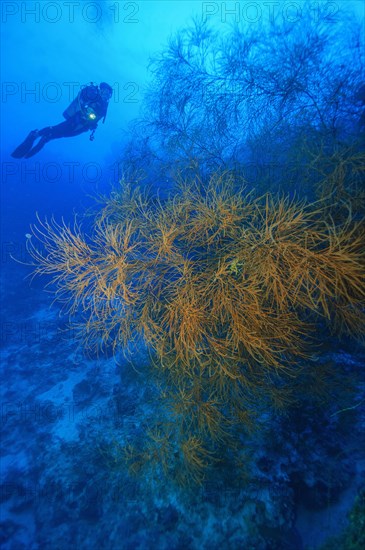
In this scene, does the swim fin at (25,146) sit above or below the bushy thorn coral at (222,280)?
above

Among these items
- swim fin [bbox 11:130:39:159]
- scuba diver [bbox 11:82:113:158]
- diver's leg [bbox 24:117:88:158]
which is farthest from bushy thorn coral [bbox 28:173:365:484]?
swim fin [bbox 11:130:39:159]

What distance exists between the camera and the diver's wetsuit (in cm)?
854

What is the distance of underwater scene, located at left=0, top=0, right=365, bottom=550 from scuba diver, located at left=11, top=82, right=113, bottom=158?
2.34 metres

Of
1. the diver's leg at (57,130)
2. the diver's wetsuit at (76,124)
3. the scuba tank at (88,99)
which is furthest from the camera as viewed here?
the diver's leg at (57,130)

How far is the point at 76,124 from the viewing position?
9656 mm

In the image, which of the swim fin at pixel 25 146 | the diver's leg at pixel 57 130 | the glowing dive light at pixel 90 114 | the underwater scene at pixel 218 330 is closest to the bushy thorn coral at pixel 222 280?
Answer: the underwater scene at pixel 218 330

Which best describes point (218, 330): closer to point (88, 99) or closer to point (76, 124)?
point (88, 99)

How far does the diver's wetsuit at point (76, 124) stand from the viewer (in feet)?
28.0

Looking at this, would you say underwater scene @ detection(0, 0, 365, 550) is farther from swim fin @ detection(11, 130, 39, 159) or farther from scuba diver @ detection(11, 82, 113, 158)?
swim fin @ detection(11, 130, 39, 159)

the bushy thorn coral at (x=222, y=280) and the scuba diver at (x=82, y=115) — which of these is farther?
the scuba diver at (x=82, y=115)

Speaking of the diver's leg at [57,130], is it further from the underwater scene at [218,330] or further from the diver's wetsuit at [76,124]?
the underwater scene at [218,330]

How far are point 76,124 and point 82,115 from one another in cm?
98

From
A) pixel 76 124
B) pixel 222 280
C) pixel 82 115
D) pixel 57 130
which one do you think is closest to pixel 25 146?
pixel 57 130

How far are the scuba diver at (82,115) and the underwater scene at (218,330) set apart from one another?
2343 mm
